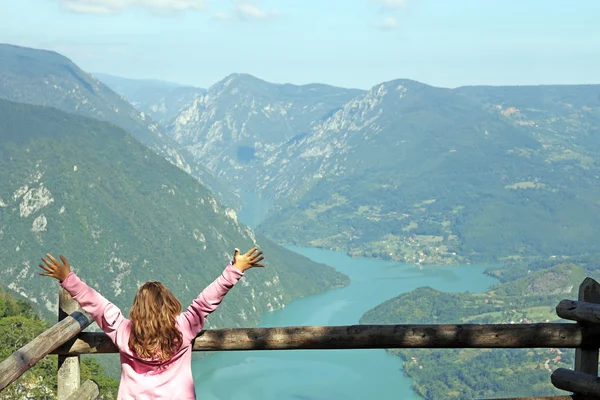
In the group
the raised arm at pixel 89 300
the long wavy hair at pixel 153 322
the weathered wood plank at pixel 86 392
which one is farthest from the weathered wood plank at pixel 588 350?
the weathered wood plank at pixel 86 392

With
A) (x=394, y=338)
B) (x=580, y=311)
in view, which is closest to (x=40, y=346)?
(x=394, y=338)

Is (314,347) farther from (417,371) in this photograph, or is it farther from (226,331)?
(417,371)


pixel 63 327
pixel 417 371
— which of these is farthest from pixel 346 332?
pixel 417 371

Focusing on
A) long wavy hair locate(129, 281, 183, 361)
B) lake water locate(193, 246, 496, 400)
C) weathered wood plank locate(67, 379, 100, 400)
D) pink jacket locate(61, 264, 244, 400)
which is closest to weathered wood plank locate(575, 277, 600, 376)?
pink jacket locate(61, 264, 244, 400)

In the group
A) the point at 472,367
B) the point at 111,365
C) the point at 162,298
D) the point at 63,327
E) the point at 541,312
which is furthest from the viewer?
the point at 541,312

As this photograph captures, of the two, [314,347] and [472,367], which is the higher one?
[314,347]

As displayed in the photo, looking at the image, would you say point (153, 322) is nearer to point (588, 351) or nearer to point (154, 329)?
point (154, 329)
